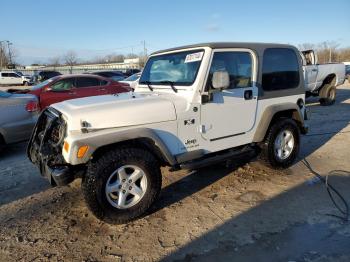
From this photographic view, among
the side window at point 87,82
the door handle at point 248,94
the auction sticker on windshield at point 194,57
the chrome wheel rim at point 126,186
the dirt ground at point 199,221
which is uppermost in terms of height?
the auction sticker on windshield at point 194,57

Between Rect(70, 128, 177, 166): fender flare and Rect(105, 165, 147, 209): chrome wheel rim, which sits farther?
Rect(105, 165, 147, 209): chrome wheel rim

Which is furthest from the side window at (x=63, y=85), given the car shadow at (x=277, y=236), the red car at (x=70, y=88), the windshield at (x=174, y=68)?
the car shadow at (x=277, y=236)

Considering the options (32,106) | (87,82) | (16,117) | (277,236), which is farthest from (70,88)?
(277,236)

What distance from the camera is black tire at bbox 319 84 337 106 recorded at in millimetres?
12727

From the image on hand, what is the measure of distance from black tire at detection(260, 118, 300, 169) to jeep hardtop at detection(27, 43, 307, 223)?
16 mm

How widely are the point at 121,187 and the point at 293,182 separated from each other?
264 centimetres

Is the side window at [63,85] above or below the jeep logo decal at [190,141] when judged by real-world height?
above

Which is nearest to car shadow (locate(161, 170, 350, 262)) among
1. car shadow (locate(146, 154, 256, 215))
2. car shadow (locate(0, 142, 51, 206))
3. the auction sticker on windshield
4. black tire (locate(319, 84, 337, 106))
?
car shadow (locate(146, 154, 256, 215))

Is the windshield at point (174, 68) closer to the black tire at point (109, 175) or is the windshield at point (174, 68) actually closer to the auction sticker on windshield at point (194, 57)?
the auction sticker on windshield at point (194, 57)

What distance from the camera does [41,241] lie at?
363 centimetres

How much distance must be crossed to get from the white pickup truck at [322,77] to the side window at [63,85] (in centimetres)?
777

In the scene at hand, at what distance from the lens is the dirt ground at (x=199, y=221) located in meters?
3.37

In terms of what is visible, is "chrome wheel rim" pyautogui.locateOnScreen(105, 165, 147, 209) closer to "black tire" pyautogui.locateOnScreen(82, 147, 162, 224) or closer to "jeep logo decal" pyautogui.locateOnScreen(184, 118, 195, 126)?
"black tire" pyautogui.locateOnScreen(82, 147, 162, 224)

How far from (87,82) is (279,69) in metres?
7.05
